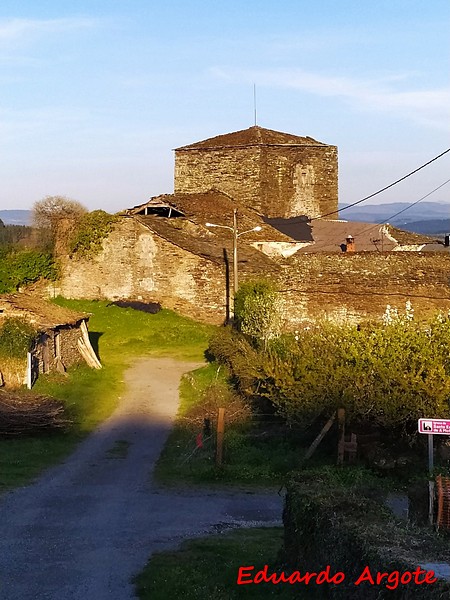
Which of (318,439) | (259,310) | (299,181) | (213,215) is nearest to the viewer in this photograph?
(318,439)

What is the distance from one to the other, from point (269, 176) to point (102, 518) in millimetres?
39419

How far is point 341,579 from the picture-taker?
886cm

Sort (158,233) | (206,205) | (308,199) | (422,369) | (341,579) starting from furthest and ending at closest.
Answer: (308,199), (206,205), (158,233), (422,369), (341,579)

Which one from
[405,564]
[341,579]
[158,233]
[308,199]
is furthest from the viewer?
[308,199]

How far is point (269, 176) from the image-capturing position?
171 feet

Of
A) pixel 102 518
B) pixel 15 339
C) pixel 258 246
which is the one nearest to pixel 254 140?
pixel 258 246

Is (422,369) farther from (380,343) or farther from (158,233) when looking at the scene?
(158,233)

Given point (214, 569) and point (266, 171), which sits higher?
point (266, 171)

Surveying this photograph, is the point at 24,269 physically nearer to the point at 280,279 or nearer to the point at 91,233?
the point at 91,233

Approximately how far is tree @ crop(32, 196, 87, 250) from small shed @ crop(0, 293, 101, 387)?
Answer: 13.3 meters

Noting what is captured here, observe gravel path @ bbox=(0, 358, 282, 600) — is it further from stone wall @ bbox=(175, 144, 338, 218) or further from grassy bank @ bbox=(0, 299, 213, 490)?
stone wall @ bbox=(175, 144, 338, 218)

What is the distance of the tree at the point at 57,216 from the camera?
138ft

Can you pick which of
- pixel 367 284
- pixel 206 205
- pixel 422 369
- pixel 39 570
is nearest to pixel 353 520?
pixel 39 570

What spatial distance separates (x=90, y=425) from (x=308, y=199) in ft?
113
